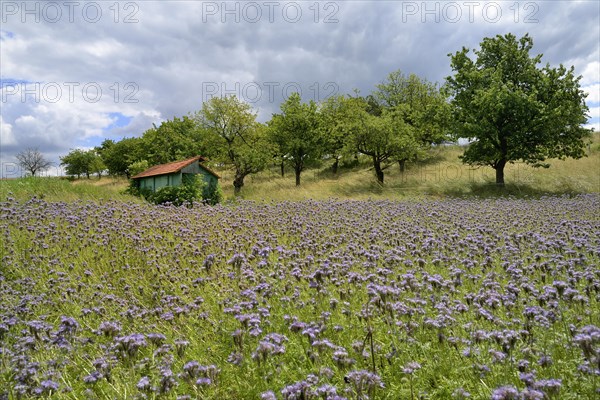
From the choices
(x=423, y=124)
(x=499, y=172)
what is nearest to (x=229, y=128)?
(x=423, y=124)

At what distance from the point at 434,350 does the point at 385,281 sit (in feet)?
4.38

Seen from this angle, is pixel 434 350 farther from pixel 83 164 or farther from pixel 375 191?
pixel 83 164

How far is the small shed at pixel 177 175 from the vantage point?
86.0 feet

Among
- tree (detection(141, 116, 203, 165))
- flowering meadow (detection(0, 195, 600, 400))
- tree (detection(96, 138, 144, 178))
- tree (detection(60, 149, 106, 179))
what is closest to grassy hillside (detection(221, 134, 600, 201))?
tree (detection(141, 116, 203, 165))

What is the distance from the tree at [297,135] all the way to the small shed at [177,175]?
36.3ft

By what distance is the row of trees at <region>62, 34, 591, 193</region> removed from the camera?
26.5 m

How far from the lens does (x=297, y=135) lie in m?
38.7

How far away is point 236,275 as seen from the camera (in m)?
5.72

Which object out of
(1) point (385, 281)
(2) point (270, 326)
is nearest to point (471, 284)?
(1) point (385, 281)

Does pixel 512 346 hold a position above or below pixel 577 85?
below

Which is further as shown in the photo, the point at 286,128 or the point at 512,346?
the point at 286,128

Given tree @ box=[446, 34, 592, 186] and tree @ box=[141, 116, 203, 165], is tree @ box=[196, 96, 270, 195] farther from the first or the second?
tree @ box=[446, 34, 592, 186]

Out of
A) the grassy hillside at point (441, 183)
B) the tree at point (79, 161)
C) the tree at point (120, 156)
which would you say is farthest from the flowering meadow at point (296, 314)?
the tree at point (79, 161)

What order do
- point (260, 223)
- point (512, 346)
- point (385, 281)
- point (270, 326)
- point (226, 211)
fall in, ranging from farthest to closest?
1. point (226, 211)
2. point (260, 223)
3. point (385, 281)
4. point (270, 326)
5. point (512, 346)
